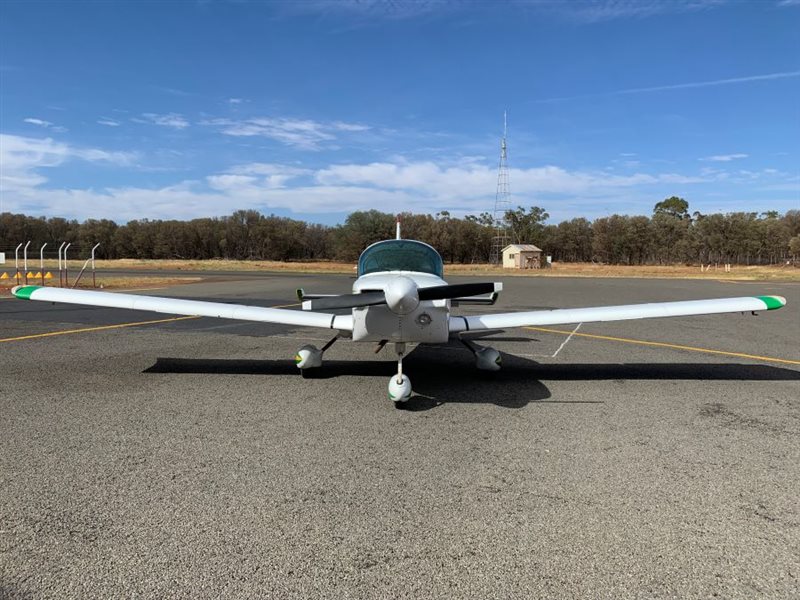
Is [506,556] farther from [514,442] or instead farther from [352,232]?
[352,232]

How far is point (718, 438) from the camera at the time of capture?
522 centimetres

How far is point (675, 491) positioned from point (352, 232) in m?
88.3

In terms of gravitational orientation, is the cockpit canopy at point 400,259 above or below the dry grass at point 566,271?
above

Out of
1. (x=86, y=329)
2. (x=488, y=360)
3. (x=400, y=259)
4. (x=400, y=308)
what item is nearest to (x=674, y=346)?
(x=488, y=360)

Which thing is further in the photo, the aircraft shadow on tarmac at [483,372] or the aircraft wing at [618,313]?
the aircraft wing at [618,313]

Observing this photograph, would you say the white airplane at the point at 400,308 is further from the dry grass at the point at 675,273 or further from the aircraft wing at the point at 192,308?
the dry grass at the point at 675,273

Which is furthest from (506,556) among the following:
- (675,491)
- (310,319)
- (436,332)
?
(310,319)

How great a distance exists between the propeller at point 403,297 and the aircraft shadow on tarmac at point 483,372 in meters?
1.36

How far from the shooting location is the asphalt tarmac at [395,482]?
290 cm

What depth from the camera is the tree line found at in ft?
294

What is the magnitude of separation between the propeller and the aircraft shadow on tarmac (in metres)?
1.36

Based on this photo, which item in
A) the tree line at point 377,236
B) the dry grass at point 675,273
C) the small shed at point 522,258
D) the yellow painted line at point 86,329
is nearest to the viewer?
the yellow painted line at point 86,329

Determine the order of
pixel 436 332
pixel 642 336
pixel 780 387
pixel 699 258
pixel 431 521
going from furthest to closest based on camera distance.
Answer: pixel 699 258
pixel 642 336
pixel 780 387
pixel 436 332
pixel 431 521

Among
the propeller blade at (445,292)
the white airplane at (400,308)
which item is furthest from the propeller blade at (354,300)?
the propeller blade at (445,292)
